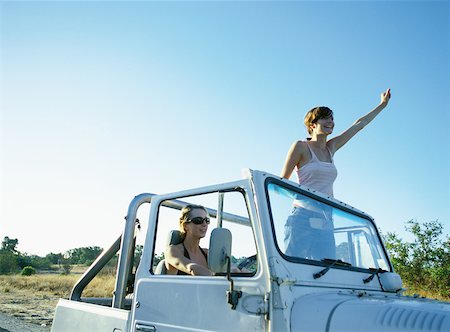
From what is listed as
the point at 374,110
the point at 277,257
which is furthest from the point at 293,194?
the point at 374,110

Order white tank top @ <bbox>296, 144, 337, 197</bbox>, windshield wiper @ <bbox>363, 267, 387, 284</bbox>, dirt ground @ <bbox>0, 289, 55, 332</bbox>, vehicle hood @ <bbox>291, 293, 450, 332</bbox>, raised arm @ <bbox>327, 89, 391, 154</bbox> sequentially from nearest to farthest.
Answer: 1. vehicle hood @ <bbox>291, 293, 450, 332</bbox>
2. windshield wiper @ <bbox>363, 267, 387, 284</bbox>
3. white tank top @ <bbox>296, 144, 337, 197</bbox>
4. raised arm @ <bbox>327, 89, 391, 154</bbox>
5. dirt ground @ <bbox>0, 289, 55, 332</bbox>

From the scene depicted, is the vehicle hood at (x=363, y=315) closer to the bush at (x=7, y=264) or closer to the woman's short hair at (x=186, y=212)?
the woman's short hair at (x=186, y=212)

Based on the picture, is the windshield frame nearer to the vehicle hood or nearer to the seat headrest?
the vehicle hood

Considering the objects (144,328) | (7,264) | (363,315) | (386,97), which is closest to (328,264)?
(363,315)

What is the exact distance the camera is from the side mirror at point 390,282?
291 cm

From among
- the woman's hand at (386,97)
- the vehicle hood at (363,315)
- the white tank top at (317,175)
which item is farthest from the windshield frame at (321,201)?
the woman's hand at (386,97)

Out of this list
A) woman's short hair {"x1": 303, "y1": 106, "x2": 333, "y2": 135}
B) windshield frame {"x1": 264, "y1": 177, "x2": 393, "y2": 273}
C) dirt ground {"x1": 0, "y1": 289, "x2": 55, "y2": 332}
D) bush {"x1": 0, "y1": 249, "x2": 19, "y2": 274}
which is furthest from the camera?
bush {"x1": 0, "y1": 249, "x2": 19, "y2": 274}

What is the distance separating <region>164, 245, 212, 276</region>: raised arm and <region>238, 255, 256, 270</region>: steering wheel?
0.22m

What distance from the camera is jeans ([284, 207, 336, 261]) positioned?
2.51m

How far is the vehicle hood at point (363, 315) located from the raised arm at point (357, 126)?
1.81 meters

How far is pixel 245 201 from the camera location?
2527mm

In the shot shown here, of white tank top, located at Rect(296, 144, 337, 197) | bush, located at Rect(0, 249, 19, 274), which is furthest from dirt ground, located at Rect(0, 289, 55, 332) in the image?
bush, located at Rect(0, 249, 19, 274)

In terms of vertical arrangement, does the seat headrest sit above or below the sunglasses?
below

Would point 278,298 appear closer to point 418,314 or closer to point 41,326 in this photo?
point 418,314
